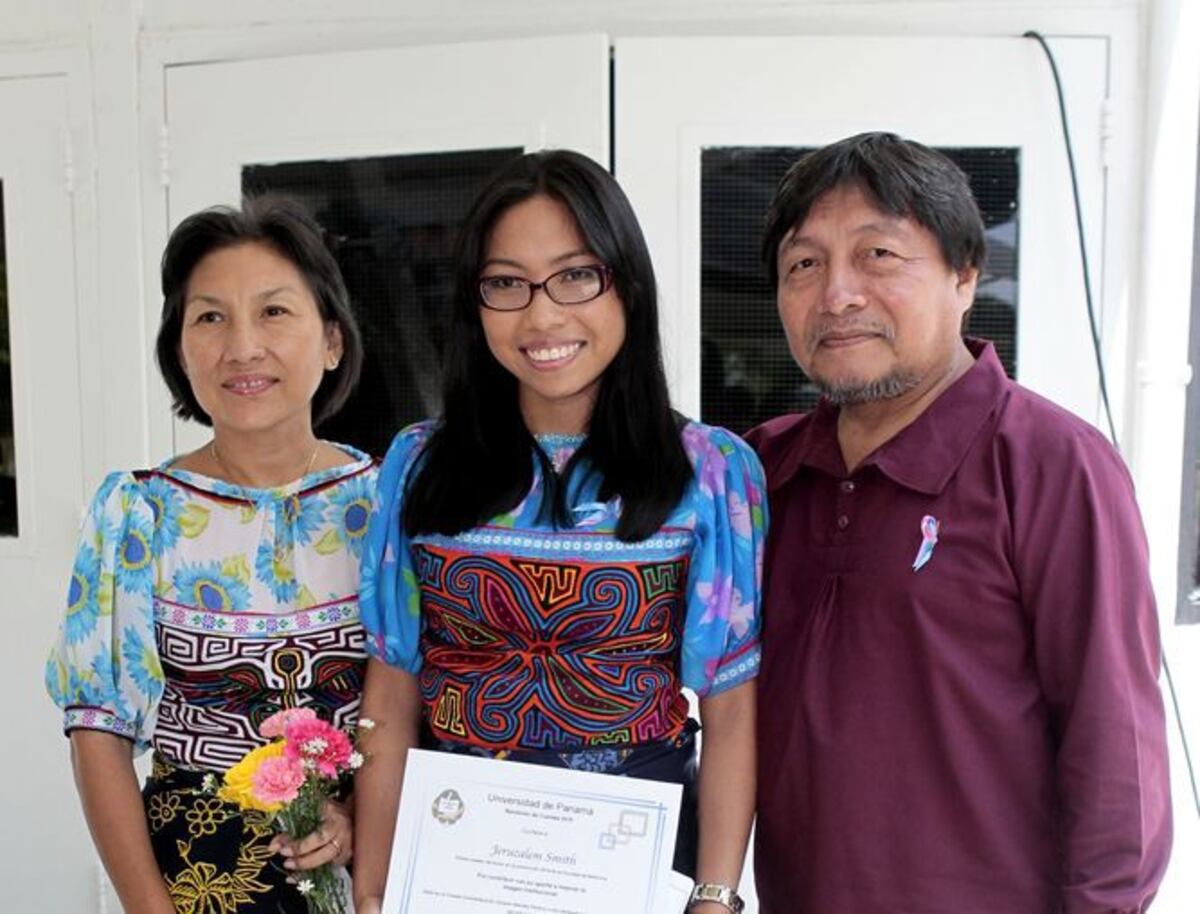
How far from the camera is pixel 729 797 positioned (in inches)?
60.4

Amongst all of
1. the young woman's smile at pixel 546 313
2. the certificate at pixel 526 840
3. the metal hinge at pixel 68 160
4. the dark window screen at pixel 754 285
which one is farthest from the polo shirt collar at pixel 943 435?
the metal hinge at pixel 68 160

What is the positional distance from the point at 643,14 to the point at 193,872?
7.12ft

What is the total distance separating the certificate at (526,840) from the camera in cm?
137

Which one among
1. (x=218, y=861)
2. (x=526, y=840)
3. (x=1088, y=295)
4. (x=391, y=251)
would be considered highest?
(x=391, y=251)

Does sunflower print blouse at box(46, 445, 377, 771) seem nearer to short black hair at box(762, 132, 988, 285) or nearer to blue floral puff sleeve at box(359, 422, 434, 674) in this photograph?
blue floral puff sleeve at box(359, 422, 434, 674)

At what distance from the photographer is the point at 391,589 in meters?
1.57

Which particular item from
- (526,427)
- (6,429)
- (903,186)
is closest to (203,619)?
(526,427)

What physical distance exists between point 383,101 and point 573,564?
5.53 feet

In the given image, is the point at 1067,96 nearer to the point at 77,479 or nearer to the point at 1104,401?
the point at 1104,401

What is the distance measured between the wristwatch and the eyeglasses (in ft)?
2.78

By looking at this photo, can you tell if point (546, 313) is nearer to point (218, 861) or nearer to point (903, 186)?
point (903, 186)

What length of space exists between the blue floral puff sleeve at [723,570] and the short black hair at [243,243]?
2.19 ft

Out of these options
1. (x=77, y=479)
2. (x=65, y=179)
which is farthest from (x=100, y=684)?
(x=65, y=179)

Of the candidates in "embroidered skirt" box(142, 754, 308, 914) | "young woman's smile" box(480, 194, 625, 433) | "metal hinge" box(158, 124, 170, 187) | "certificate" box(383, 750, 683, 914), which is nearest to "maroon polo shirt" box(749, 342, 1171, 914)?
"certificate" box(383, 750, 683, 914)
